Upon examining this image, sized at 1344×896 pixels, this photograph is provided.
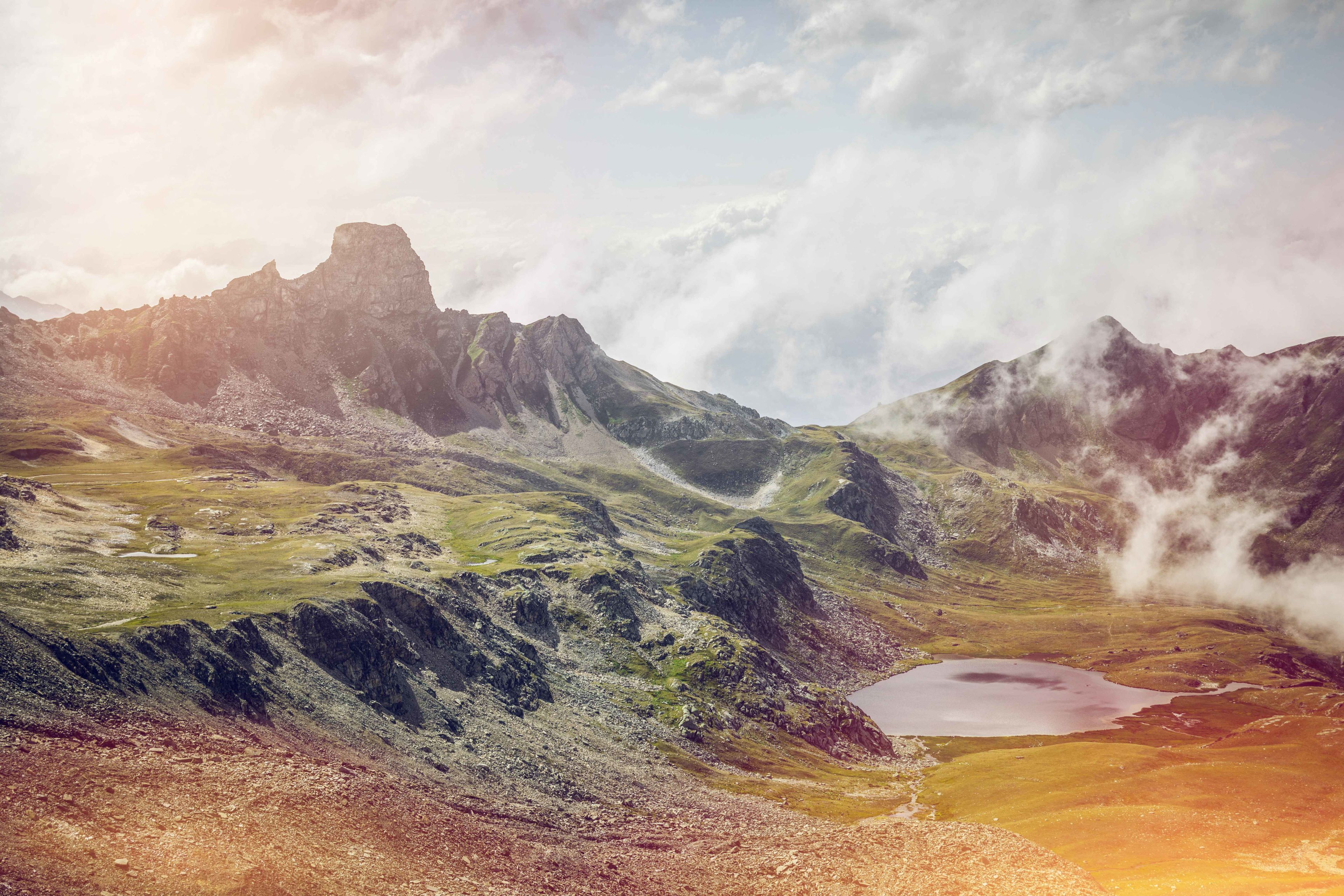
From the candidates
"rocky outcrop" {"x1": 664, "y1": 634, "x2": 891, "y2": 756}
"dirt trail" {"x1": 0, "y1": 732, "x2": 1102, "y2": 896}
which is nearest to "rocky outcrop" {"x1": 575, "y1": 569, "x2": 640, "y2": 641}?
"rocky outcrop" {"x1": 664, "y1": 634, "x2": 891, "y2": 756}

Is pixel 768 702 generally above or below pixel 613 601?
below

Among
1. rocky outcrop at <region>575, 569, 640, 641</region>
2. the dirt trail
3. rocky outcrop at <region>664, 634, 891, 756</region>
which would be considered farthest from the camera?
rocky outcrop at <region>575, 569, 640, 641</region>

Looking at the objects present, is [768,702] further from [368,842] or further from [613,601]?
[368,842]

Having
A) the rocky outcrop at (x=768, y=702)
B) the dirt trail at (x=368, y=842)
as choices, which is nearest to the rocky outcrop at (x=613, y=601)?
the rocky outcrop at (x=768, y=702)

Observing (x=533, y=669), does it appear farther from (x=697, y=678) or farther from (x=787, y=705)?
(x=787, y=705)

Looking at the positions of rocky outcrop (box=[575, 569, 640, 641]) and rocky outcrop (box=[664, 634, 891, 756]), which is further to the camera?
rocky outcrop (box=[575, 569, 640, 641])

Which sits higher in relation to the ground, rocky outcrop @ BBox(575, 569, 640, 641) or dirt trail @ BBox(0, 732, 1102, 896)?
rocky outcrop @ BBox(575, 569, 640, 641)

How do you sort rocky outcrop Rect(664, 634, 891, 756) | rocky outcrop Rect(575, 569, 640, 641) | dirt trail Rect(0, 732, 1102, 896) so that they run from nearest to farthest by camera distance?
1. dirt trail Rect(0, 732, 1102, 896)
2. rocky outcrop Rect(664, 634, 891, 756)
3. rocky outcrop Rect(575, 569, 640, 641)

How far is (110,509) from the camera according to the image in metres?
182

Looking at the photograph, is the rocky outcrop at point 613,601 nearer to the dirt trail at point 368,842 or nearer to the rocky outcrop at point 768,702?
the rocky outcrop at point 768,702

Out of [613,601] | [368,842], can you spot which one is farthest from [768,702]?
[368,842]

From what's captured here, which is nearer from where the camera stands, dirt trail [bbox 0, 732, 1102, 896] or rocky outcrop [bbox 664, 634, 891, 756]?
dirt trail [bbox 0, 732, 1102, 896]

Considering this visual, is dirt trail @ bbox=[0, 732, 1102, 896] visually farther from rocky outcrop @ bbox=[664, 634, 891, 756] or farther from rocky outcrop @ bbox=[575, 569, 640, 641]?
rocky outcrop @ bbox=[575, 569, 640, 641]

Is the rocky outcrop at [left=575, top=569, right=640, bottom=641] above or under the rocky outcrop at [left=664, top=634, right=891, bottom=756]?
above
